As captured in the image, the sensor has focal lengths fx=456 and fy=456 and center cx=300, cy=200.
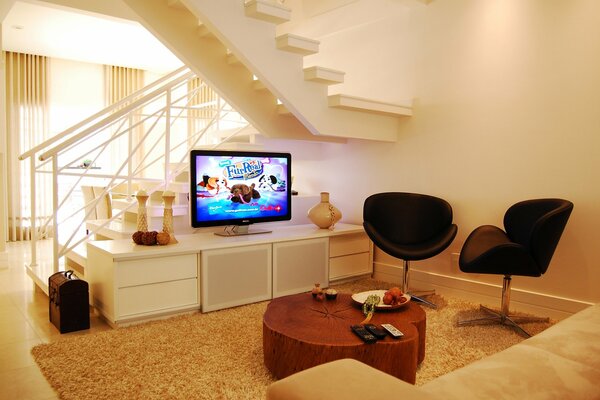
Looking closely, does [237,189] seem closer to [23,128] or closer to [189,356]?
[189,356]

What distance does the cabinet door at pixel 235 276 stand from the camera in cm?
327

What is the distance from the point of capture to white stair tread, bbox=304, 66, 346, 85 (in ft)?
11.1

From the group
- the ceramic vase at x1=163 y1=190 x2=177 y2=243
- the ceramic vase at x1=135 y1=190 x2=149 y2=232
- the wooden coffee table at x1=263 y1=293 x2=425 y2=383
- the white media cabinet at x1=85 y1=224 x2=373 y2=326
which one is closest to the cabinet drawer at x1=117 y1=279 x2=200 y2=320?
the white media cabinet at x1=85 y1=224 x2=373 y2=326

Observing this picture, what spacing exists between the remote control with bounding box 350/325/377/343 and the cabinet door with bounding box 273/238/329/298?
1.55m

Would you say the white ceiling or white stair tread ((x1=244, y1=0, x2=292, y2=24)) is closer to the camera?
white stair tread ((x1=244, y1=0, x2=292, y2=24))

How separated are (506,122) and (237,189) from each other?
2.17 metres

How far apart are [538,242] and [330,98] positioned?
1834 millimetres

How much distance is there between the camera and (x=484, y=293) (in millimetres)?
3652

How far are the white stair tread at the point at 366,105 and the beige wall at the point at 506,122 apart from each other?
0.19m

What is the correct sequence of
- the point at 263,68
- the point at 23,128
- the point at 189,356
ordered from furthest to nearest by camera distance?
the point at 23,128 → the point at 263,68 → the point at 189,356

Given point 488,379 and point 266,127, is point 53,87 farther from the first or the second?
point 488,379

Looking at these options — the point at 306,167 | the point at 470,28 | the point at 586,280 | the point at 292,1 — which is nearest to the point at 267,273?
the point at 306,167

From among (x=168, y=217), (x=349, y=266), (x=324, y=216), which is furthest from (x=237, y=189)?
(x=349, y=266)

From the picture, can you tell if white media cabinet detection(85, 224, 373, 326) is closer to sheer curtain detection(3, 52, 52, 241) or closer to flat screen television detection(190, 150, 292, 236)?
flat screen television detection(190, 150, 292, 236)
